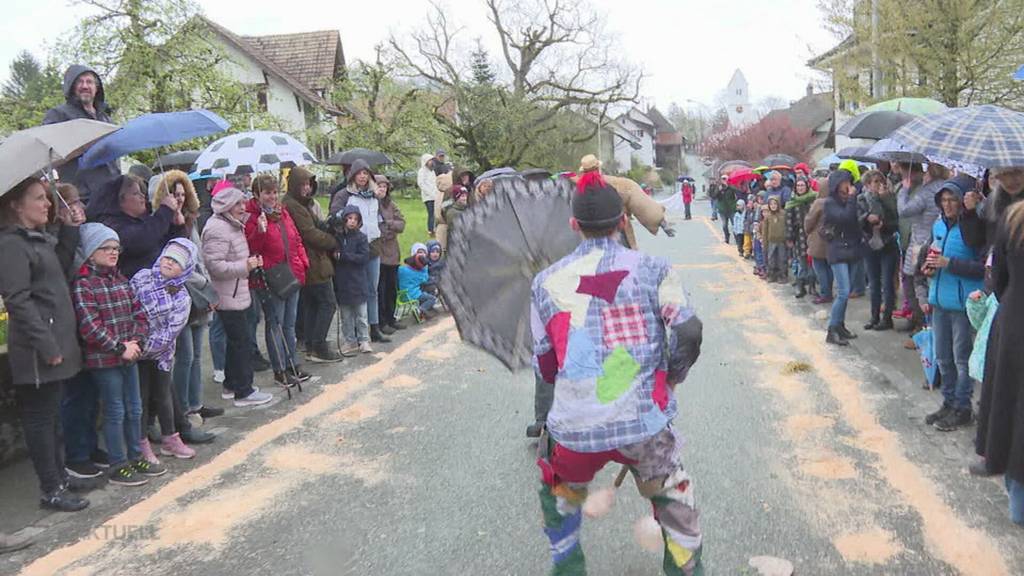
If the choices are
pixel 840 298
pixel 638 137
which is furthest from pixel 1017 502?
pixel 638 137

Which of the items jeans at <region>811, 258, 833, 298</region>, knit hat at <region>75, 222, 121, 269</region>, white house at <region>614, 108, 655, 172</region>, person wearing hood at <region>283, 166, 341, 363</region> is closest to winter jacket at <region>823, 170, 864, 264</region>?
jeans at <region>811, 258, 833, 298</region>

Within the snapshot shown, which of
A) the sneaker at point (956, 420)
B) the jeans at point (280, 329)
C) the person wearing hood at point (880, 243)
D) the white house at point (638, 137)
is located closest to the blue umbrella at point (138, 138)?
the jeans at point (280, 329)

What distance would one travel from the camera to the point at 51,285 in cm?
461

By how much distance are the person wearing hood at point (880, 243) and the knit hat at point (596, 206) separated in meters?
6.40

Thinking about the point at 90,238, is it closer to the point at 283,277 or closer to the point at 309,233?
the point at 283,277

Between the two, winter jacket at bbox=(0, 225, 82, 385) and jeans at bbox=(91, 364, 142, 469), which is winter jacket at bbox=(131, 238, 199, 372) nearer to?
jeans at bbox=(91, 364, 142, 469)

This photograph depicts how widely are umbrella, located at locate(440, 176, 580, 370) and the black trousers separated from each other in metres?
5.63

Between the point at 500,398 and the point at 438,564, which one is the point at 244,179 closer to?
the point at 500,398

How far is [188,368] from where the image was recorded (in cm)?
597

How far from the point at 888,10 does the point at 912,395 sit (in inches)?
508

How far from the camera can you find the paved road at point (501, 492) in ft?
12.5

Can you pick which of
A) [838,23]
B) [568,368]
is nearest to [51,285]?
[568,368]

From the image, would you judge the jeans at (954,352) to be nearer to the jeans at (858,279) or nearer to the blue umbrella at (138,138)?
the jeans at (858,279)

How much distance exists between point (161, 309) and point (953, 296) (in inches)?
211
